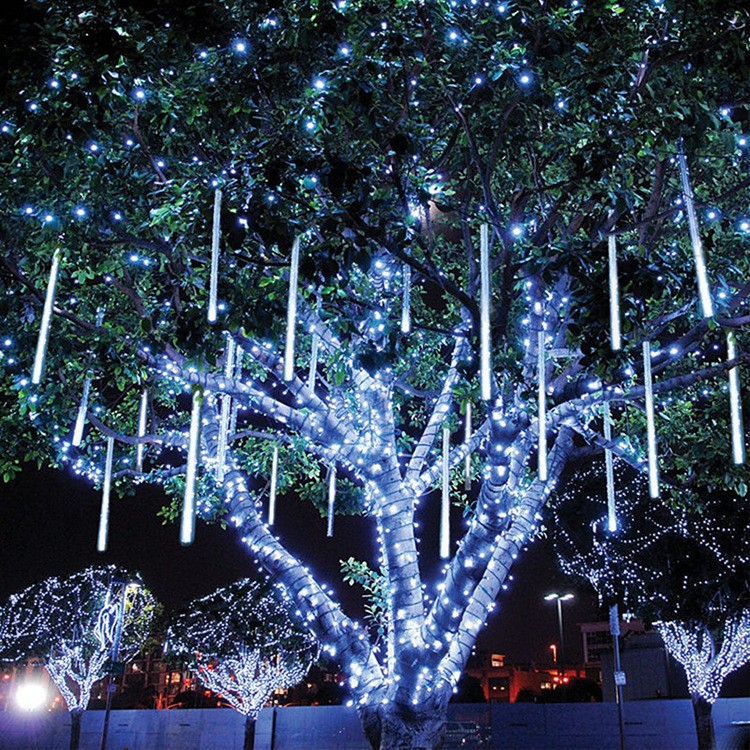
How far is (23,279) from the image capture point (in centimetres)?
744

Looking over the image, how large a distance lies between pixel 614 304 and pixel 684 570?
12426mm

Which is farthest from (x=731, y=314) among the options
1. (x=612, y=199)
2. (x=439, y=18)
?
(x=439, y=18)

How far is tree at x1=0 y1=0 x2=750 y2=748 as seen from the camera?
6.05 meters

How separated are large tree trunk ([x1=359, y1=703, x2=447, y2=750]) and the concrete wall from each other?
5914 mm

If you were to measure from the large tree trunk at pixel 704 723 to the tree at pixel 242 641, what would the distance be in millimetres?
11303

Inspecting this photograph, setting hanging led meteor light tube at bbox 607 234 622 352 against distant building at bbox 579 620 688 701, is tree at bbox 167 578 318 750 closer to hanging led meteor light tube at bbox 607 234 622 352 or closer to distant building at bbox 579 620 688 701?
distant building at bbox 579 620 688 701

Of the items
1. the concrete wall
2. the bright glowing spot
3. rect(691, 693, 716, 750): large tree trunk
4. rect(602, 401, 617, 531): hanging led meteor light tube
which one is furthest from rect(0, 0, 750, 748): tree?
the bright glowing spot

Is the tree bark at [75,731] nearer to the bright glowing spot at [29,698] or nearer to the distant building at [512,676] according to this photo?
the bright glowing spot at [29,698]

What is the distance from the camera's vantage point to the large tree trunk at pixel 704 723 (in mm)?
15898

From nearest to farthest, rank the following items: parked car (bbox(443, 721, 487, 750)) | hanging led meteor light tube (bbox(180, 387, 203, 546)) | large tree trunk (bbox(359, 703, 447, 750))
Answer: hanging led meteor light tube (bbox(180, 387, 203, 546)), large tree trunk (bbox(359, 703, 447, 750)), parked car (bbox(443, 721, 487, 750))

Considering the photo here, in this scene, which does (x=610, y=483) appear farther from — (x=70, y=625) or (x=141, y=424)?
(x=70, y=625)

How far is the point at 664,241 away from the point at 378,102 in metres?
4.05

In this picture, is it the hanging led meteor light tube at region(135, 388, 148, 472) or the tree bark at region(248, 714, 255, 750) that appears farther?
the tree bark at region(248, 714, 255, 750)

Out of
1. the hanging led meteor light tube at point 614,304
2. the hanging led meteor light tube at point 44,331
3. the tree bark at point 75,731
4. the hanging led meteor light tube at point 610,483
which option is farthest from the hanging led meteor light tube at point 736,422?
the tree bark at point 75,731
